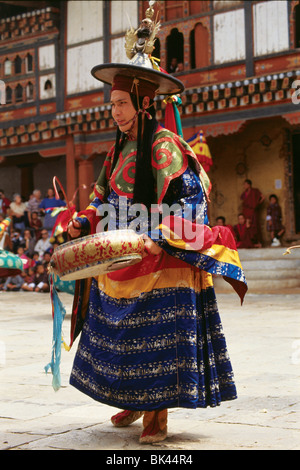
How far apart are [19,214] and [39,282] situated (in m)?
Result: 2.50

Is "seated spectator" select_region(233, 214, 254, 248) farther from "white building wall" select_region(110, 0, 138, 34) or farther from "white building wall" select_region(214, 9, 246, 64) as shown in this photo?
"white building wall" select_region(110, 0, 138, 34)

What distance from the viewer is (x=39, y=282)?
572 inches

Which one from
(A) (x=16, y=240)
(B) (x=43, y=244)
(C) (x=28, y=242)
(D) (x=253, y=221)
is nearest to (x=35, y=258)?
(B) (x=43, y=244)

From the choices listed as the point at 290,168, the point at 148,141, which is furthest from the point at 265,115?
the point at 148,141

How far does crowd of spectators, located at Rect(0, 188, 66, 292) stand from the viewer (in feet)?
47.4

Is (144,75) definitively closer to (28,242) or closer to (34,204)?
(28,242)

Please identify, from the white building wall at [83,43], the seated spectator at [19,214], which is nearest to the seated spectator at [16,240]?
the seated spectator at [19,214]

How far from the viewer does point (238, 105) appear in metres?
14.1

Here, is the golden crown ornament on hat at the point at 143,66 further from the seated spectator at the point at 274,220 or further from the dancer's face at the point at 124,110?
the seated spectator at the point at 274,220

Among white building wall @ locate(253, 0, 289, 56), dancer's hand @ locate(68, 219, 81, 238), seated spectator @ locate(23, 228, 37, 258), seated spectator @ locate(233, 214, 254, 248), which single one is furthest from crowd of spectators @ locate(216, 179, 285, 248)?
dancer's hand @ locate(68, 219, 81, 238)

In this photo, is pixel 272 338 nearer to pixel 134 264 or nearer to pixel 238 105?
pixel 134 264

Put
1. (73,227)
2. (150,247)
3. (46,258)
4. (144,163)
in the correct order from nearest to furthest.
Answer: (150,247)
(144,163)
(73,227)
(46,258)

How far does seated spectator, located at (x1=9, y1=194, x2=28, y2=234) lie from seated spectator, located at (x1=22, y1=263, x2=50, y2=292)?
1.80 m

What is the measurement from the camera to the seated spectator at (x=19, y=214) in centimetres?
1628
